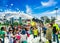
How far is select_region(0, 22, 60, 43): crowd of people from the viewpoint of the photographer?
4.78 m

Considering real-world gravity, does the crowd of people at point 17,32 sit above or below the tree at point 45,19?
below

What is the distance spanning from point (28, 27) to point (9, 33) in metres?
0.41

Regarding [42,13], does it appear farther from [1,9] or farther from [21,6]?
[1,9]

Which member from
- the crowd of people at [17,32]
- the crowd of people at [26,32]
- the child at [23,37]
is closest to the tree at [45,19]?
the crowd of people at [26,32]

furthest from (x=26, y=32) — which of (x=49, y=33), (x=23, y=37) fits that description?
(x=49, y=33)

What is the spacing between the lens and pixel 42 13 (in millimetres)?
4824

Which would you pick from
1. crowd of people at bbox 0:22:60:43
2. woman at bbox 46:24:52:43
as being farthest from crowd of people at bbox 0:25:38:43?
woman at bbox 46:24:52:43

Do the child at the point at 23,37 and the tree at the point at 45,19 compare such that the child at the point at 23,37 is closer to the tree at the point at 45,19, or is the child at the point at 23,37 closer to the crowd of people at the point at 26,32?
the crowd of people at the point at 26,32

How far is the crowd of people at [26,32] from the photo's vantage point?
4777 millimetres

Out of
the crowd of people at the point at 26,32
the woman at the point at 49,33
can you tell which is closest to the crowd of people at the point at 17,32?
the crowd of people at the point at 26,32

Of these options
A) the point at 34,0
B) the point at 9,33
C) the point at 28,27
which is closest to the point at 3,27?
the point at 9,33

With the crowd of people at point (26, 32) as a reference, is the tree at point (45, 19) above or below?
above

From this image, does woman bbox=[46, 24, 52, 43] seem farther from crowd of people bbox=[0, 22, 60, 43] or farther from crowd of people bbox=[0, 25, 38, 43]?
crowd of people bbox=[0, 25, 38, 43]

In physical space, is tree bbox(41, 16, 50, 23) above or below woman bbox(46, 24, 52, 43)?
above
